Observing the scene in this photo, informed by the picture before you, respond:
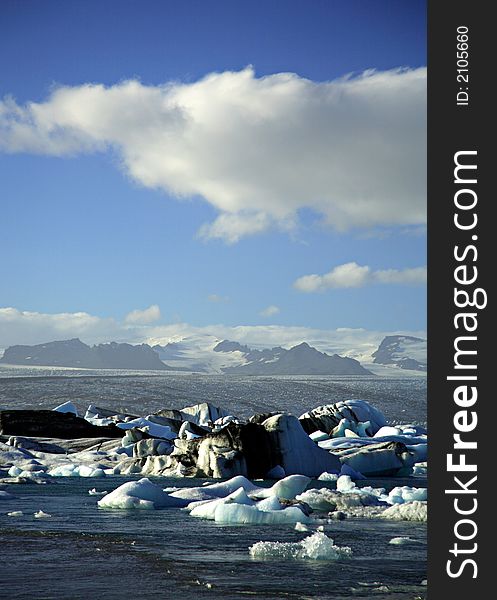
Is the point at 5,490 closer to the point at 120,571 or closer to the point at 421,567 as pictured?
the point at 120,571

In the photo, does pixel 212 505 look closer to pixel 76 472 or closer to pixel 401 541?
pixel 401 541

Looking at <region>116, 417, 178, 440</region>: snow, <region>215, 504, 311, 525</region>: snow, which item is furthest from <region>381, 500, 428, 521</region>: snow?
<region>116, 417, 178, 440</region>: snow

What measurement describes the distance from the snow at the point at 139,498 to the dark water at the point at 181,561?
1.35 ft

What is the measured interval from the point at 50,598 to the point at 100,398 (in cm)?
A: 5442

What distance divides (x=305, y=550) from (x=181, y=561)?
1.03 metres

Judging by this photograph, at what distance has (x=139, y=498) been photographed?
10188 millimetres

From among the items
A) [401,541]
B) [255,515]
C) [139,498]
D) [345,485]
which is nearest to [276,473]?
[345,485]

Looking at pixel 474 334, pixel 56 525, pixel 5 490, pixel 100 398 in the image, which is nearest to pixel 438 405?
pixel 474 334

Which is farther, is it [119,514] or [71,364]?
[71,364]

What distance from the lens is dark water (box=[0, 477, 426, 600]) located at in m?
5.35

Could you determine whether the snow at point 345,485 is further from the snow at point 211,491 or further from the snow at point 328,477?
the snow at point 328,477

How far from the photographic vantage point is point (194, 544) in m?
7.29

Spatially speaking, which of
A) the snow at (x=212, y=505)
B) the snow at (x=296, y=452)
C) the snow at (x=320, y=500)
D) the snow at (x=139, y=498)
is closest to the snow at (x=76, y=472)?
the snow at (x=296, y=452)

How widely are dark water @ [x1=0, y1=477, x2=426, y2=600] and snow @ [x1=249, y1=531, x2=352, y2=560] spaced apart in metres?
0.11
